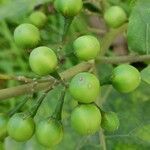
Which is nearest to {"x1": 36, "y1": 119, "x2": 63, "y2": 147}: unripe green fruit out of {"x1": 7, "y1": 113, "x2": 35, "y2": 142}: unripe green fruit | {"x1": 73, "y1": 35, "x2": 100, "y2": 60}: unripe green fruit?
{"x1": 7, "y1": 113, "x2": 35, "y2": 142}: unripe green fruit

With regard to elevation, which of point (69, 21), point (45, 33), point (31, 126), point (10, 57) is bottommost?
point (10, 57)

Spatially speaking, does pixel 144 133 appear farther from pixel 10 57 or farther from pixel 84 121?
pixel 10 57

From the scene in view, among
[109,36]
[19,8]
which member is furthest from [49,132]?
[109,36]

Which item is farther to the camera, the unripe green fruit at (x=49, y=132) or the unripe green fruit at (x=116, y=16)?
the unripe green fruit at (x=116, y=16)

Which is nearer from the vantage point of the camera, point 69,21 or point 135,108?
point 69,21

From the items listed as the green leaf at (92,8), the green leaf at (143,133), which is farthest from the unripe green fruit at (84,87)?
the green leaf at (92,8)

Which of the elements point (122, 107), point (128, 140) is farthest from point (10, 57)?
point (128, 140)

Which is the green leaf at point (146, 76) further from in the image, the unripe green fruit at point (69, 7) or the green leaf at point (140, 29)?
the unripe green fruit at point (69, 7)
